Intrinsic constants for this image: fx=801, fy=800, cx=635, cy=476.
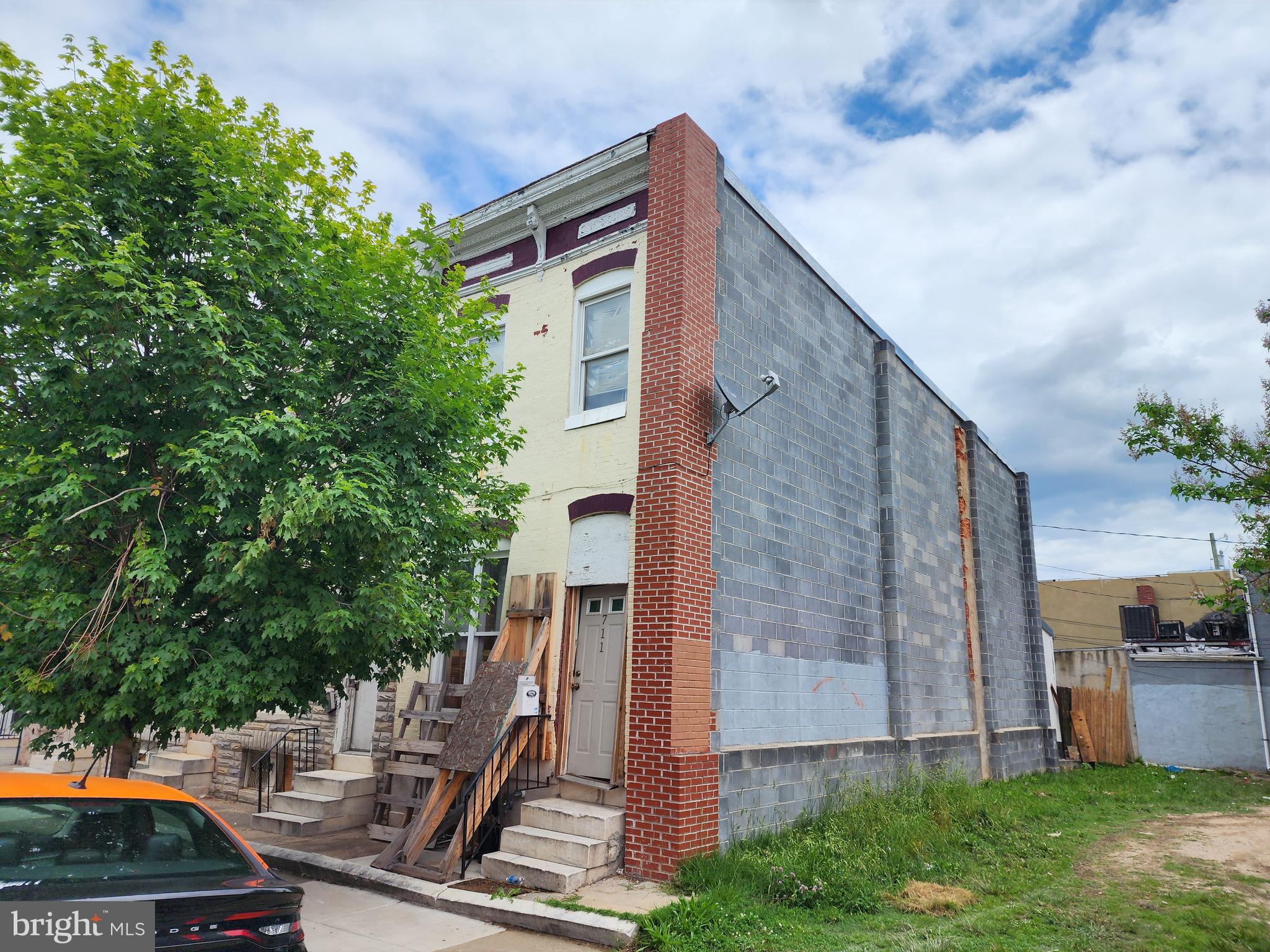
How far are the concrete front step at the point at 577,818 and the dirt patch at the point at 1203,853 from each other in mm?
5496

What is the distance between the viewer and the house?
8914 mm

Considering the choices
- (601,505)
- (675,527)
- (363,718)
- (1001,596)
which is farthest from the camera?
(1001,596)

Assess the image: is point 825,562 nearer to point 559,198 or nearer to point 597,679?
point 597,679

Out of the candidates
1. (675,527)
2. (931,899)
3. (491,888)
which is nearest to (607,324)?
(675,527)

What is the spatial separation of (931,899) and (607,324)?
7.64 meters

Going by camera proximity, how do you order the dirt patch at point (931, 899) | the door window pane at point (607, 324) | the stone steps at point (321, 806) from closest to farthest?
the dirt patch at point (931, 899)
the stone steps at point (321, 806)
the door window pane at point (607, 324)

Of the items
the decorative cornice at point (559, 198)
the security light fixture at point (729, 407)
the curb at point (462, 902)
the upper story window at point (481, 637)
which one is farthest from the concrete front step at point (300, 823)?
the decorative cornice at point (559, 198)

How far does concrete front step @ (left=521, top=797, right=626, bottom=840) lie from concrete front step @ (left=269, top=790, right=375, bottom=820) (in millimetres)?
3370

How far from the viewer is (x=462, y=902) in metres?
7.54

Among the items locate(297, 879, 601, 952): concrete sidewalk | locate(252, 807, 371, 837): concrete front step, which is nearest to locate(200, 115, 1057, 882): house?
locate(252, 807, 371, 837): concrete front step

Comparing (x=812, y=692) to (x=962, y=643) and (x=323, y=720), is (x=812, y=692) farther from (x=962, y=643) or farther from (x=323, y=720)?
(x=323, y=720)

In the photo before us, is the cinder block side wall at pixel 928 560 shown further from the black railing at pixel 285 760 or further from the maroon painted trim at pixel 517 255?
the black railing at pixel 285 760

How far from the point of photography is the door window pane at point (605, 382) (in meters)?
10.5

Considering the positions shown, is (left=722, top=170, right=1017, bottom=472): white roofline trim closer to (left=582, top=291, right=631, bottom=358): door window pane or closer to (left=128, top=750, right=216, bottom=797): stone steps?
(left=582, top=291, right=631, bottom=358): door window pane
